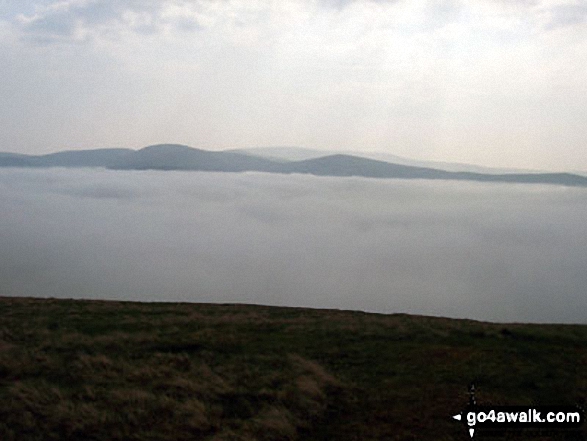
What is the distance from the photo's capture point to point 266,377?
38.7 ft

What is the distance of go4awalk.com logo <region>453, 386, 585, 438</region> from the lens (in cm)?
888

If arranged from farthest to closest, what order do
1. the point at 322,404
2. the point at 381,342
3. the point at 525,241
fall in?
the point at 525,241 → the point at 381,342 → the point at 322,404

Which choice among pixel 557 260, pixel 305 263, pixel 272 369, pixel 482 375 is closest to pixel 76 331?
pixel 272 369

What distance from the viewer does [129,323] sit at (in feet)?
64.3

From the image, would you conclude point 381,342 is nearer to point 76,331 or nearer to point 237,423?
point 237,423

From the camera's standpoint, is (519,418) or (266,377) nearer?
(519,418)

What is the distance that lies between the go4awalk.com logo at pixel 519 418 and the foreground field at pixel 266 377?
0.21 meters

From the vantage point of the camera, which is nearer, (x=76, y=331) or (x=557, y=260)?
(x=76, y=331)

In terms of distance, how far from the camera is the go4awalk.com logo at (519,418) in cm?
888

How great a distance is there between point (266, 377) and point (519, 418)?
17.0 feet

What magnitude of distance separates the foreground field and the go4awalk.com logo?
215mm

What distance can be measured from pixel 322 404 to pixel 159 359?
496 cm

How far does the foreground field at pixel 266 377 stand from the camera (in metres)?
8.95

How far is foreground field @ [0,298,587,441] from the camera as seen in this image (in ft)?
29.4
